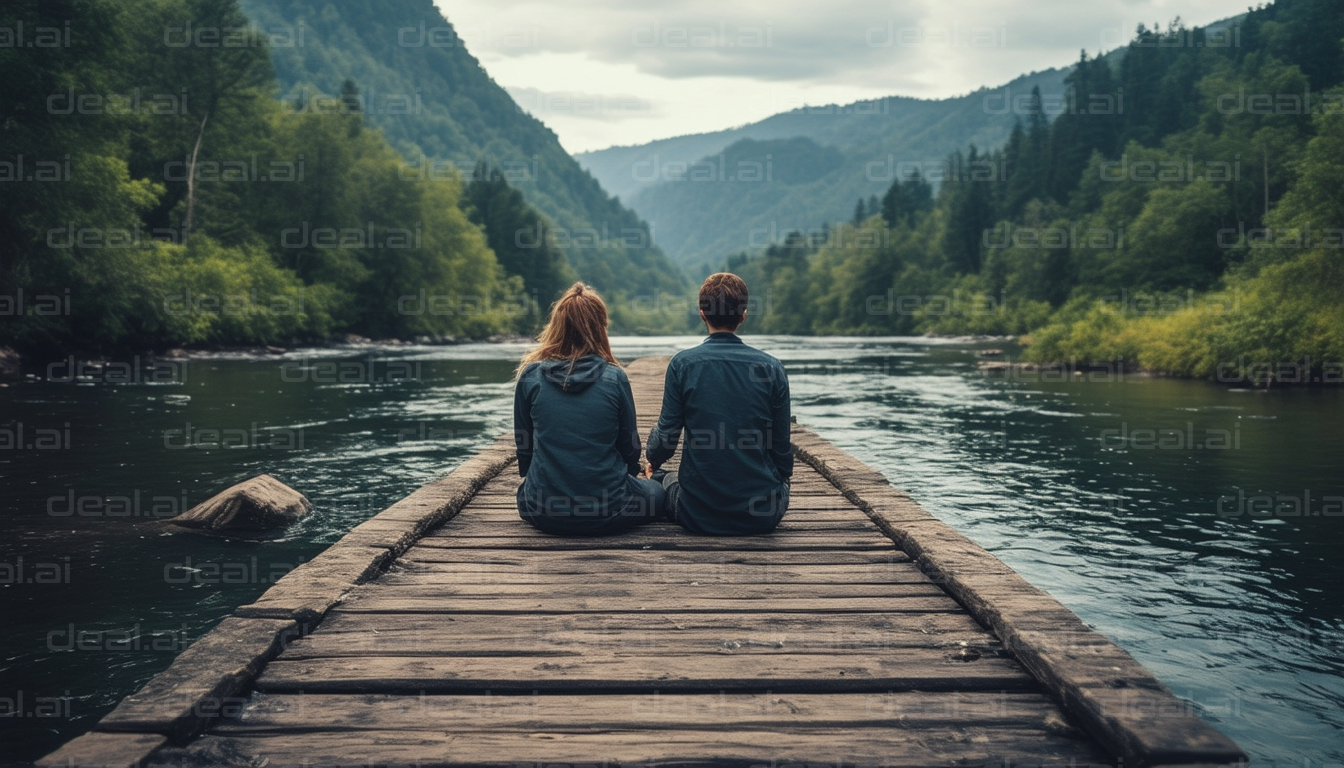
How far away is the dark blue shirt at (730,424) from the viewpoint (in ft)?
18.9

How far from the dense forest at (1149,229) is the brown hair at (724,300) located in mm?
28688

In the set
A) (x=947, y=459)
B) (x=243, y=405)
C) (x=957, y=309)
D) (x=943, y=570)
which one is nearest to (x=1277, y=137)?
(x=957, y=309)

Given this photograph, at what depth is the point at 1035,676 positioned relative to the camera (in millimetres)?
3623

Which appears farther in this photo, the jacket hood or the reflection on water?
the reflection on water

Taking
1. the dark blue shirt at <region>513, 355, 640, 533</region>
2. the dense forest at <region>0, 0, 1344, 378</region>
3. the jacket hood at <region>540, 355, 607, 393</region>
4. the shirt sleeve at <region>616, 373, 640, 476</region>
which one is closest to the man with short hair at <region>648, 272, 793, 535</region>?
the shirt sleeve at <region>616, 373, 640, 476</region>

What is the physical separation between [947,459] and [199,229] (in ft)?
161

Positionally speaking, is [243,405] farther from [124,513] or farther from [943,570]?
[943,570]

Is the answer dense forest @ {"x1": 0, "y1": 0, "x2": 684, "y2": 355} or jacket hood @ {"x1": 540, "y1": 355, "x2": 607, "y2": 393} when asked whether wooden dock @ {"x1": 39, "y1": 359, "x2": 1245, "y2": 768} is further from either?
dense forest @ {"x1": 0, "y1": 0, "x2": 684, "y2": 355}

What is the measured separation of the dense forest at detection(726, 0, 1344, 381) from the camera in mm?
31953

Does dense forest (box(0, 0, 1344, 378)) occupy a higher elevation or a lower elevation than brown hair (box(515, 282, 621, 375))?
higher

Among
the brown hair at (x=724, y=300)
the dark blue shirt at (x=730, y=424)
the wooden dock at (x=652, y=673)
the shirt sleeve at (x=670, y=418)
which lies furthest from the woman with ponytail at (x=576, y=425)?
the brown hair at (x=724, y=300)

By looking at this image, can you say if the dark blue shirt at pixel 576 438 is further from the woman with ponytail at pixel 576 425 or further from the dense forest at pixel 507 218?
the dense forest at pixel 507 218

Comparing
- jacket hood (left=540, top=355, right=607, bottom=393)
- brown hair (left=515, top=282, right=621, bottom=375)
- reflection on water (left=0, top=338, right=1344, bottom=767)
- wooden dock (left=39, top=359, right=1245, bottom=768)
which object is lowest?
reflection on water (left=0, top=338, right=1344, bottom=767)

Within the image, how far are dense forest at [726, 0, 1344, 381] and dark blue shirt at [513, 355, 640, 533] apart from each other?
29.0 m
